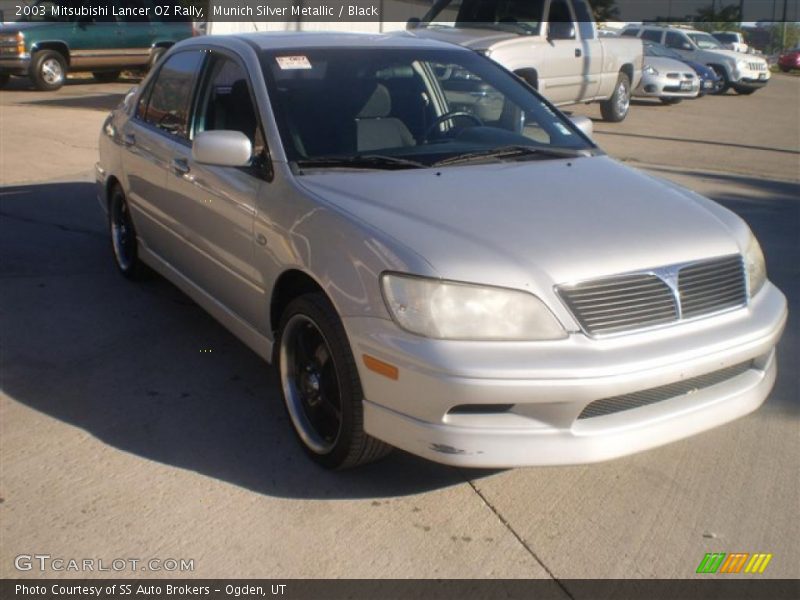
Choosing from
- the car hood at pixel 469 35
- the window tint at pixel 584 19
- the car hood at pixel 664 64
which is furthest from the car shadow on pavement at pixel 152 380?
the car hood at pixel 664 64

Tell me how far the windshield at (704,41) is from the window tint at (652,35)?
1691mm

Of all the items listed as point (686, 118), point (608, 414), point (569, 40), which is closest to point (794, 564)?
point (608, 414)

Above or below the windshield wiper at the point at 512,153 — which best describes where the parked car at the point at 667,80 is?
below

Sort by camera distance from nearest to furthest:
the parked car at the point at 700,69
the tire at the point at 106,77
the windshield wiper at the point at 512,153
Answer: the windshield wiper at the point at 512,153
the parked car at the point at 700,69
the tire at the point at 106,77

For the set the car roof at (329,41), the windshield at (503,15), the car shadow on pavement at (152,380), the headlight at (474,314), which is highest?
the windshield at (503,15)

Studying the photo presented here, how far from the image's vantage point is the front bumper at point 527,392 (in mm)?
3174

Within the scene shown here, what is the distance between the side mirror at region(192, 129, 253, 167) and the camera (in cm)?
418

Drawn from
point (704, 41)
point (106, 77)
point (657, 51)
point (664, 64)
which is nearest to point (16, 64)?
point (106, 77)

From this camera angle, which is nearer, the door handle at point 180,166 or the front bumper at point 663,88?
the door handle at point 180,166

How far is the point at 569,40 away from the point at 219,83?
9245mm

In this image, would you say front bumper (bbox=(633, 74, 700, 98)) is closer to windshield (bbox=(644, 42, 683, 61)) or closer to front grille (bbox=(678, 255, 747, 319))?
windshield (bbox=(644, 42, 683, 61))

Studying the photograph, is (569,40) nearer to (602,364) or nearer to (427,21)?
(427,21)

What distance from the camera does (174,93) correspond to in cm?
549

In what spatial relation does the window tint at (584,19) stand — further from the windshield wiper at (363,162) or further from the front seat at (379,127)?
the windshield wiper at (363,162)
